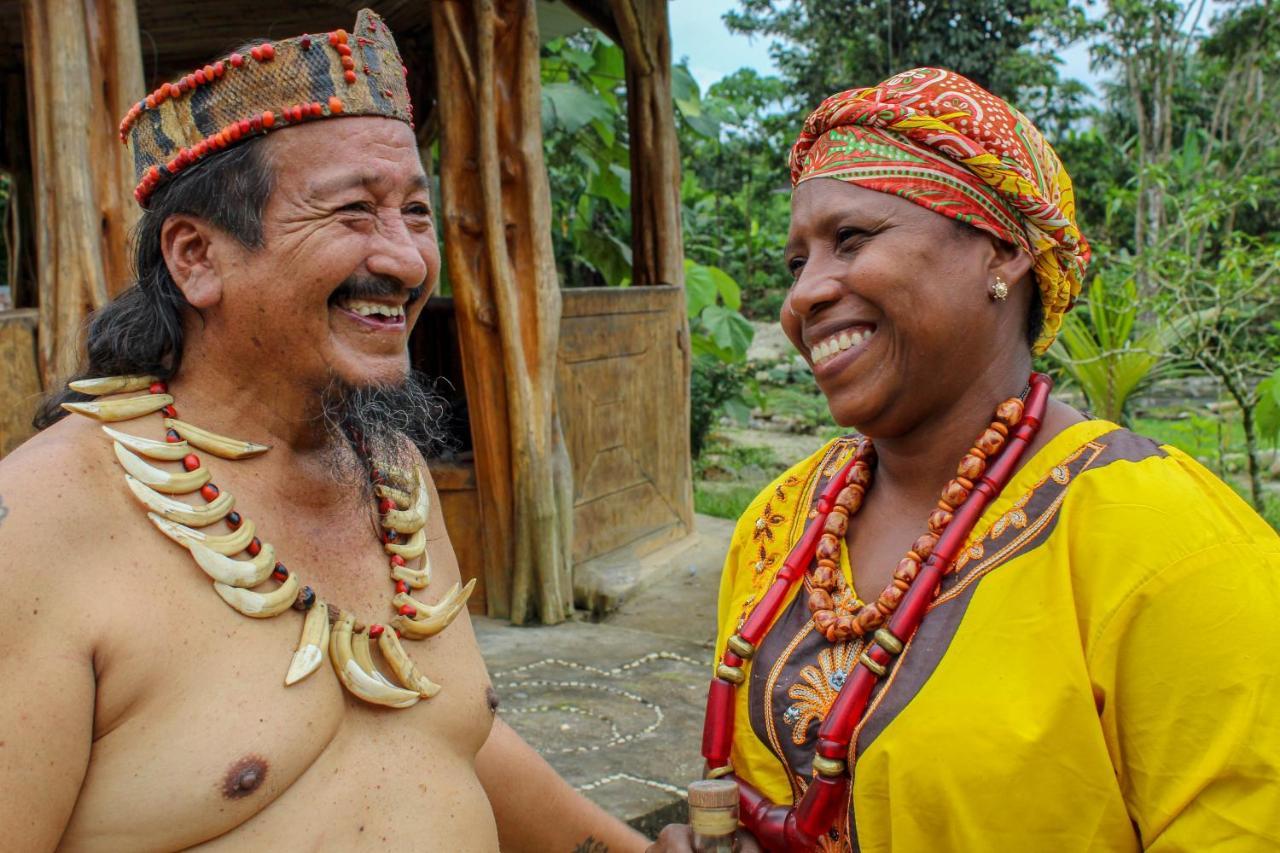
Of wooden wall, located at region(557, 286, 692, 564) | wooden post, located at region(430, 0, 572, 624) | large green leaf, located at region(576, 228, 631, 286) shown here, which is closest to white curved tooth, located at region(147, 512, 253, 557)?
wooden post, located at region(430, 0, 572, 624)

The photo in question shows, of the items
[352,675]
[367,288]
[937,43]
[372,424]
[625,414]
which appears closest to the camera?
[352,675]

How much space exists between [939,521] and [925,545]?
0.04 meters

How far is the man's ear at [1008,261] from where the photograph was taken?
1.86 metres

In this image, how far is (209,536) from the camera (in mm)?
1691

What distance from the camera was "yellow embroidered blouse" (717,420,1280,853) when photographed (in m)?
1.55

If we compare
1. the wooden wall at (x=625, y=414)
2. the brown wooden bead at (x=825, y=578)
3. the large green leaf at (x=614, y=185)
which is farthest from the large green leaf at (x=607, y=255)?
the brown wooden bead at (x=825, y=578)

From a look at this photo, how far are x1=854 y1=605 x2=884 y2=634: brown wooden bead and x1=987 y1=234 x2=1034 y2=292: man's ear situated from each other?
0.56 metres

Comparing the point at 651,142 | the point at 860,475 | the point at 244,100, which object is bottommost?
the point at 860,475

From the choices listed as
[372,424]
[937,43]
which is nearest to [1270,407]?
[372,424]

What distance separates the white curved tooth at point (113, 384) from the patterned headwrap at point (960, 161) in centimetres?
111

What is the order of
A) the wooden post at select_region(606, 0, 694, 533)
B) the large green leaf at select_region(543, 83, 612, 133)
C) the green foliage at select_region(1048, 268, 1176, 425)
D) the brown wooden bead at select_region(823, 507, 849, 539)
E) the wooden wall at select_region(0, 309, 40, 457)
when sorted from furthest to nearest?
the large green leaf at select_region(543, 83, 612, 133) → the wooden post at select_region(606, 0, 694, 533) → the green foliage at select_region(1048, 268, 1176, 425) → the wooden wall at select_region(0, 309, 40, 457) → the brown wooden bead at select_region(823, 507, 849, 539)

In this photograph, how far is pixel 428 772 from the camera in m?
1.85

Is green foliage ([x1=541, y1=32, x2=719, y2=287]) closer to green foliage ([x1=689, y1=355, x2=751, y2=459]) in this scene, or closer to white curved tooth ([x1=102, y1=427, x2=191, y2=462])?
green foliage ([x1=689, y1=355, x2=751, y2=459])

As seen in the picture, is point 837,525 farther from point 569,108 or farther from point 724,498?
point 724,498
